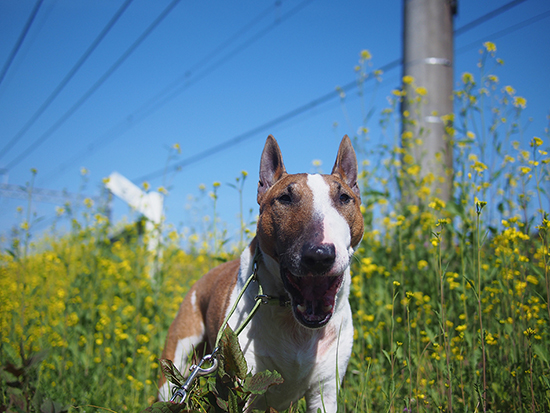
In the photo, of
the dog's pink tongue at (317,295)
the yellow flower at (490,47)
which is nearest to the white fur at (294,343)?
the dog's pink tongue at (317,295)

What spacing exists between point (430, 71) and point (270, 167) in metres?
3.06

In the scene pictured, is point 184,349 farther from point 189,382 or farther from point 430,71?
point 430,71

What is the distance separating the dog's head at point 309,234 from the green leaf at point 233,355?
16.1 inches

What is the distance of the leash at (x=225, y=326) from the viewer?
5.17 feet

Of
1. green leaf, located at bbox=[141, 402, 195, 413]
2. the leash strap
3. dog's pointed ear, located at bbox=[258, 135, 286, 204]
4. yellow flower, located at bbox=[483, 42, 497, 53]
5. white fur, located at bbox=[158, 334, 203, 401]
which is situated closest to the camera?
green leaf, located at bbox=[141, 402, 195, 413]

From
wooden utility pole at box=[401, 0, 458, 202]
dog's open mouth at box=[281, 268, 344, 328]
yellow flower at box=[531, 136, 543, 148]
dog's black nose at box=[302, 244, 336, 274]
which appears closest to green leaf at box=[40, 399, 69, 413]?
dog's open mouth at box=[281, 268, 344, 328]

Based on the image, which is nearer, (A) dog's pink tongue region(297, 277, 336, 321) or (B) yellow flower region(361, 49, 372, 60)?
(A) dog's pink tongue region(297, 277, 336, 321)

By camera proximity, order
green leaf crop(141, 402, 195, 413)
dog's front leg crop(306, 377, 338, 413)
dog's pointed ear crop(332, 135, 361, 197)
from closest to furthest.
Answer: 1. green leaf crop(141, 402, 195, 413)
2. dog's front leg crop(306, 377, 338, 413)
3. dog's pointed ear crop(332, 135, 361, 197)

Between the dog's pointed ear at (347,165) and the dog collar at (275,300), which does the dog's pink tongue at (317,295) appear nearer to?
the dog collar at (275,300)

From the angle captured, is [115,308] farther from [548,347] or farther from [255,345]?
[548,347]

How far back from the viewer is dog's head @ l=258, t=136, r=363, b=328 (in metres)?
1.76

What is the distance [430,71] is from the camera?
457cm

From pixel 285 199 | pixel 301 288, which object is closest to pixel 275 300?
pixel 301 288

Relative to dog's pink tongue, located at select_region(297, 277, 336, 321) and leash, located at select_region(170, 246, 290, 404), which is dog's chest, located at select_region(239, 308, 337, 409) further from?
dog's pink tongue, located at select_region(297, 277, 336, 321)
